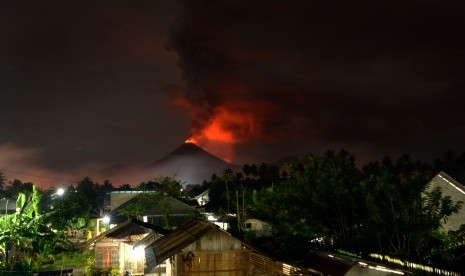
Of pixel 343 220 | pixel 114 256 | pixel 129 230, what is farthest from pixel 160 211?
pixel 343 220

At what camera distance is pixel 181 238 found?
16.5m

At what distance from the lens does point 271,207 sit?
33.5m

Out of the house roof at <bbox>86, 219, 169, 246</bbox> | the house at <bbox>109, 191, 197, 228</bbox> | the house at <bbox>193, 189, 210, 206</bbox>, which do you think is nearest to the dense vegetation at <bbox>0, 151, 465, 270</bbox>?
the house roof at <bbox>86, 219, 169, 246</bbox>

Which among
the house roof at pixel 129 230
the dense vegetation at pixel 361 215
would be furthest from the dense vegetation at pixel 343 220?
the house roof at pixel 129 230

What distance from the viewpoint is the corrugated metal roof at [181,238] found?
15.5 metres

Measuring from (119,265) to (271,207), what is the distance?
1380cm

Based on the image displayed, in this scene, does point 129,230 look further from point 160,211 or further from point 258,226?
point 160,211

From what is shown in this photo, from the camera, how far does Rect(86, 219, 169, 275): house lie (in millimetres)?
23812

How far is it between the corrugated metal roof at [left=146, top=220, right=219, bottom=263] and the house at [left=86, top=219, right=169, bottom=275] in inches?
242

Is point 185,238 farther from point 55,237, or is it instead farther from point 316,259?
point 55,237

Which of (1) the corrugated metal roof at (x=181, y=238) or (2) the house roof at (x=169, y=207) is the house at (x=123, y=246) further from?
(2) the house roof at (x=169, y=207)

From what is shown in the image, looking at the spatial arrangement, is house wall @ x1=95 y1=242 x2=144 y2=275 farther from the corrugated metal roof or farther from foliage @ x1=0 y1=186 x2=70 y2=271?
the corrugated metal roof

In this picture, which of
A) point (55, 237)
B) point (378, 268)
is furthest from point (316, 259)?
point (55, 237)

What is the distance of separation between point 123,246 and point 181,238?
946 centimetres
